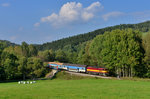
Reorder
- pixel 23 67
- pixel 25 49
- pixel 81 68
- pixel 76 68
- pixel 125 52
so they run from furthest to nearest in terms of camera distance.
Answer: pixel 25 49
pixel 76 68
pixel 81 68
pixel 23 67
pixel 125 52

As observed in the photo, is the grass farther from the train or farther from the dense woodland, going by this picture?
the train

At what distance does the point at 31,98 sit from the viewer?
1972 cm

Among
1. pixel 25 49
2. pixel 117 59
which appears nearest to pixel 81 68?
pixel 117 59

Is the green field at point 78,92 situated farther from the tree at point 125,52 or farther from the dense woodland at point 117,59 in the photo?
the dense woodland at point 117,59

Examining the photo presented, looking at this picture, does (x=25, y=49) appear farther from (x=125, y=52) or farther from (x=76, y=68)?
(x=125, y=52)

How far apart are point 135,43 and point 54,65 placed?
4276 cm

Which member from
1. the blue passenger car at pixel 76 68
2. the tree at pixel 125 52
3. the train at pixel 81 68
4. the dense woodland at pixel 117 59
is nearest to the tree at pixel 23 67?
the dense woodland at pixel 117 59

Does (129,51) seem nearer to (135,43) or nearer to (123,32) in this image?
(135,43)

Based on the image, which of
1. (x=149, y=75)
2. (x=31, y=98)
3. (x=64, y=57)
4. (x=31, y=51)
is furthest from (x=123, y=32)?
(x=31, y=51)

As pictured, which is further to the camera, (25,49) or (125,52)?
(25,49)

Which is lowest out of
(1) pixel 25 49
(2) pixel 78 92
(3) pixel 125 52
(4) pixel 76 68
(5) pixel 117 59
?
(2) pixel 78 92

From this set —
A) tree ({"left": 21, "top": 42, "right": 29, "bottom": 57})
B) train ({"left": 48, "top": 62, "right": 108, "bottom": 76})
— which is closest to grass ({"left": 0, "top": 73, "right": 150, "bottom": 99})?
train ({"left": 48, "top": 62, "right": 108, "bottom": 76})

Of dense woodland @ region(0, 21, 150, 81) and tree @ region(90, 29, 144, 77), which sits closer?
tree @ region(90, 29, 144, 77)

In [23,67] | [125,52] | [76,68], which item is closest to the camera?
[125,52]
